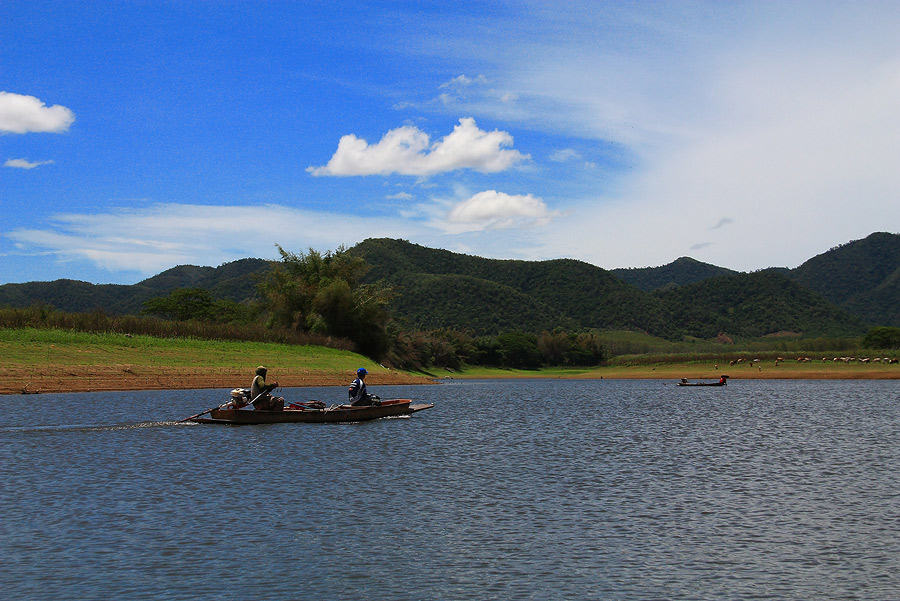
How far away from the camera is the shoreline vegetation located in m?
51.4

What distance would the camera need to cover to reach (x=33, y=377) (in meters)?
50.2

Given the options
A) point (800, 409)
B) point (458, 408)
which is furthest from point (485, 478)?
point (800, 409)

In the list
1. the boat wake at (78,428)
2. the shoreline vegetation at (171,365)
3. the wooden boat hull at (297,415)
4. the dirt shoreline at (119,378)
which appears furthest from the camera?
the shoreline vegetation at (171,365)

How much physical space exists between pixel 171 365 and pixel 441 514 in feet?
162

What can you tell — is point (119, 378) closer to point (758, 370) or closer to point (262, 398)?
point (262, 398)

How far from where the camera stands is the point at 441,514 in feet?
55.9

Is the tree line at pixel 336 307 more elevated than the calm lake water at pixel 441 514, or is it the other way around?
the tree line at pixel 336 307

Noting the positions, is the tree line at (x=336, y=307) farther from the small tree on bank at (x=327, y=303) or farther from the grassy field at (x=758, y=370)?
the grassy field at (x=758, y=370)

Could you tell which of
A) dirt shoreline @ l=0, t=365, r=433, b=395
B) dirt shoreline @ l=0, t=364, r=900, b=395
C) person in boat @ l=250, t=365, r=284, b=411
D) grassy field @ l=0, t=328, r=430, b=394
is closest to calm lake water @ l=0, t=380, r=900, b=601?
person in boat @ l=250, t=365, r=284, b=411

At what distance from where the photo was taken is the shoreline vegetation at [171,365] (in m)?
51.4

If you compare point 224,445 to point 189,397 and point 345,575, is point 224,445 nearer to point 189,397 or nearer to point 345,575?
point 345,575

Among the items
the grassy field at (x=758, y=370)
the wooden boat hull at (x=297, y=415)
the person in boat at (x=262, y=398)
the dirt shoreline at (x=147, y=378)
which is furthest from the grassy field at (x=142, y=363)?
the grassy field at (x=758, y=370)

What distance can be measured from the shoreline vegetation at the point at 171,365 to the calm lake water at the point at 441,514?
62.7 ft

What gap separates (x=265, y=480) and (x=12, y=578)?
31.0ft
